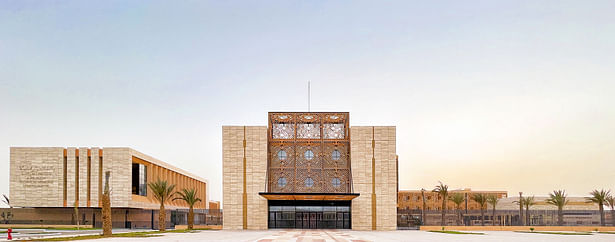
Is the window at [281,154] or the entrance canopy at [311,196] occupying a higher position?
the window at [281,154]

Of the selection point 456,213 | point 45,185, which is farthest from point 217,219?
point 456,213

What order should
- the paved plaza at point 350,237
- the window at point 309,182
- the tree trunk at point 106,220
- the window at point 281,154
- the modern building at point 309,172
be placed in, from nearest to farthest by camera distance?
1. the paved plaza at point 350,237
2. the tree trunk at point 106,220
3. the modern building at point 309,172
4. the window at point 309,182
5. the window at point 281,154

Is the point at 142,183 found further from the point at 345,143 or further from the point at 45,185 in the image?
the point at 345,143

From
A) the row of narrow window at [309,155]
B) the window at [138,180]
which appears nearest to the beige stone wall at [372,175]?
the row of narrow window at [309,155]

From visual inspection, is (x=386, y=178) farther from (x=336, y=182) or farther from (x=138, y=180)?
(x=138, y=180)

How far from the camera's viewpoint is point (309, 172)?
6291 cm

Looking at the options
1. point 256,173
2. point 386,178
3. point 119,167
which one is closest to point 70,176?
point 119,167

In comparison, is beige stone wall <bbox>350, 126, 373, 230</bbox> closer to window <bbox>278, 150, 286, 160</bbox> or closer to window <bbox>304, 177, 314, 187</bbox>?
window <bbox>304, 177, 314, 187</bbox>

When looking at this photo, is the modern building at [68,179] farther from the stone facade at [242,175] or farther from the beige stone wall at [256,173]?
the beige stone wall at [256,173]

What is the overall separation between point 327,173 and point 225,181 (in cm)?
1009

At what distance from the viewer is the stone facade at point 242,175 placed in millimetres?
61969

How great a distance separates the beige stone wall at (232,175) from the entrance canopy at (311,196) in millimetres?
3316

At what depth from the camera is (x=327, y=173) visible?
208ft

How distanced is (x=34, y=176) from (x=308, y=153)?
30.0 meters
